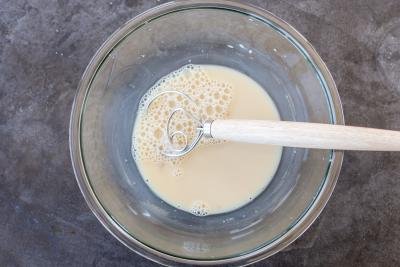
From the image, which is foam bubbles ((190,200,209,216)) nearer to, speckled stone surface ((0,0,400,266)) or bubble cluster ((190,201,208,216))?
bubble cluster ((190,201,208,216))

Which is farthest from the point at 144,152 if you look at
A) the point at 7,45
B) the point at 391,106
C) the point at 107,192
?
the point at 391,106

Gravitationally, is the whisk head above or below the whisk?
above

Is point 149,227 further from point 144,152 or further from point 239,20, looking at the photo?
point 239,20

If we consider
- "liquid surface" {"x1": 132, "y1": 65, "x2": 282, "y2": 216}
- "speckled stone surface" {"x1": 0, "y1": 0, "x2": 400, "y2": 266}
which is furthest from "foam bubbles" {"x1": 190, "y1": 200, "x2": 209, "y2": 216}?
"speckled stone surface" {"x1": 0, "y1": 0, "x2": 400, "y2": 266}

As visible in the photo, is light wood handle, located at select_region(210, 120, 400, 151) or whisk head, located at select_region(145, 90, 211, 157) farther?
Answer: whisk head, located at select_region(145, 90, 211, 157)

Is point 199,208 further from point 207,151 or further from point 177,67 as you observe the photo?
point 177,67

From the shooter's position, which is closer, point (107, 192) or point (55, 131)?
point (107, 192)
